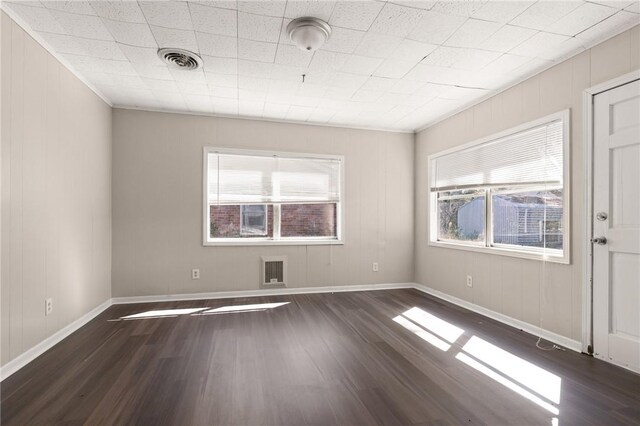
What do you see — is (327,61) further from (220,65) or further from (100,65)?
(100,65)

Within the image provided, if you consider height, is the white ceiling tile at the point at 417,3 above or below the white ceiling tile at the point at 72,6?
below

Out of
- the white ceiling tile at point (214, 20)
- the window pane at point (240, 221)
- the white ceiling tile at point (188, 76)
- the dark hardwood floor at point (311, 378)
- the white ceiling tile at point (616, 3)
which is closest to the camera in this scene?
the dark hardwood floor at point (311, 378)

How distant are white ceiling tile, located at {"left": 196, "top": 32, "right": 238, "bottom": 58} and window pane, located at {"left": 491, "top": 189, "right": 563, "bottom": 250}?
124 inches

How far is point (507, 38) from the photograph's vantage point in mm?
2340

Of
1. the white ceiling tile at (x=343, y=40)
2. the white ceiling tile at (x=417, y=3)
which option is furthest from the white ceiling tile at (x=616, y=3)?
the white ceiling tile at (x=343, y=40)

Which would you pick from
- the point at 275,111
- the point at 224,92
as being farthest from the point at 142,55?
the point at 275,111

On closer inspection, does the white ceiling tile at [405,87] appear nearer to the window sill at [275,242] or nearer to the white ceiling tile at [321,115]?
the white ceiling tile at [321,115]

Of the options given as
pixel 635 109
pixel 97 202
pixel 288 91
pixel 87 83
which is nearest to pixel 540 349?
pixel 635 109

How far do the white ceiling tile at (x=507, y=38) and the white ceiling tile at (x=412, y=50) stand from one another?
43cm

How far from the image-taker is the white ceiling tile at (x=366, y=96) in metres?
3.39

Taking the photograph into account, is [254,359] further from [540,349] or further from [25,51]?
Answer: [25,51]

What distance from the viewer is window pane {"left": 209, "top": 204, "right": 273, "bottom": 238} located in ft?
13.9

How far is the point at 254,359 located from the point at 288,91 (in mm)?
2725

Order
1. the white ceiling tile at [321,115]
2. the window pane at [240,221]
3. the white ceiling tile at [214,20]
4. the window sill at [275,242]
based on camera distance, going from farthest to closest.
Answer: the window pane at [240,221]
the window sill at [275,242]
the white ceiling tile at [321,115]
the white ceiling tile at [214,20]
